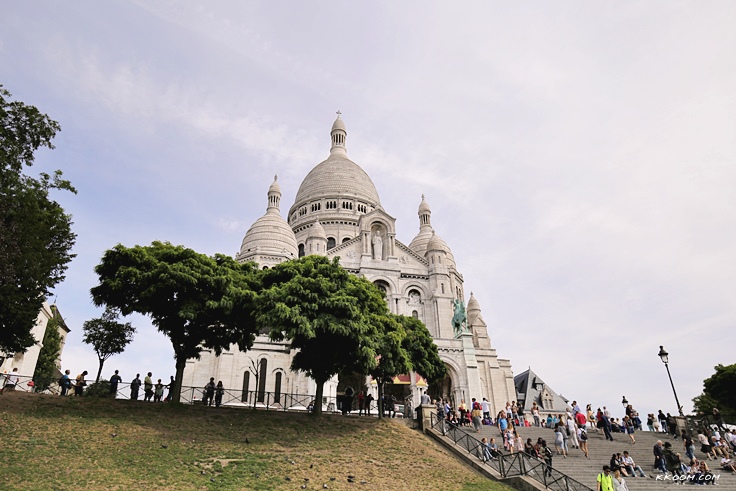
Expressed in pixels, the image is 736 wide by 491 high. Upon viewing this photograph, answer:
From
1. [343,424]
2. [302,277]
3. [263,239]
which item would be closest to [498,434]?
[343,424]

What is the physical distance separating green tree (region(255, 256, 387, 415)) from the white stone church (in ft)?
49.7

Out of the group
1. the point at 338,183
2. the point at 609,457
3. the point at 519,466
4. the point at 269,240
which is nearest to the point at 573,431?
the point at 609,457

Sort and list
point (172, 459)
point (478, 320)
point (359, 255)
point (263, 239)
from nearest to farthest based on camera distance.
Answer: point (172, 459) → point (359, 255) → point (263, 239) → point (478, 320)

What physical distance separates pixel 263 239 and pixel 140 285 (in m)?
34.0

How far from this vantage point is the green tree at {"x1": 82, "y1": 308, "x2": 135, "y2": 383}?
4066 centimetres

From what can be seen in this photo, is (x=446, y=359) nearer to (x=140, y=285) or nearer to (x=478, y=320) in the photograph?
(x=478, y=320)

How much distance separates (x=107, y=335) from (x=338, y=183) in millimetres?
39870

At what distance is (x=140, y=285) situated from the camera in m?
24.9

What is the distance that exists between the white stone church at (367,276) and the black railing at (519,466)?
17.3 m

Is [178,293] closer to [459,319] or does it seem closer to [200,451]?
[200,451]

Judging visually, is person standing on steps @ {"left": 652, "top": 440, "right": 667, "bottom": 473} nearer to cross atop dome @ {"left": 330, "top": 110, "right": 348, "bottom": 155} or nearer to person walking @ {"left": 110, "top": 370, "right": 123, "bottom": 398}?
person walking @ {"left": 110, "top": 370, "right": 123, "bottom": 398}

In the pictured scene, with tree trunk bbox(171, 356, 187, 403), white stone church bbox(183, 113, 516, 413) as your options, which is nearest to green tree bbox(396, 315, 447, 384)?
white stone church bbox(183, 113, 516, 413)

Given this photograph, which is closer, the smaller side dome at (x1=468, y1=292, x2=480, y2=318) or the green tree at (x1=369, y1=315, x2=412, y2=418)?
the green tree at (x1=369, y1=315, x2=412, y2=418)

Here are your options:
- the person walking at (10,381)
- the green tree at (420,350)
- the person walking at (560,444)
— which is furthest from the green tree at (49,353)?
the person walking at (560,444)
